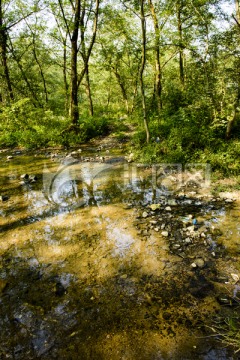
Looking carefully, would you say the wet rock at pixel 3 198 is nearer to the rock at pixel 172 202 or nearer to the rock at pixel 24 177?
the rock at pixel 24 177

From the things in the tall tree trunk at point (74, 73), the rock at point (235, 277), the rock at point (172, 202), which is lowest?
the rock at point (235, 277)

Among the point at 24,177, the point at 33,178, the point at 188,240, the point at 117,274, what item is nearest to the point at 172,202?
the point at 188,240

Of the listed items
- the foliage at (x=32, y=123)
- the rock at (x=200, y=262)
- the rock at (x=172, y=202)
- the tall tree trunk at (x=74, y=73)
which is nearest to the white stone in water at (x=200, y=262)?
the rock at (x=200, y=262)

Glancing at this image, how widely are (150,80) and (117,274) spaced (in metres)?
20.3

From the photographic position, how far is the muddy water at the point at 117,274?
2.67 meters

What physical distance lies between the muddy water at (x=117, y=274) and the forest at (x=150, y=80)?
311 centimetres

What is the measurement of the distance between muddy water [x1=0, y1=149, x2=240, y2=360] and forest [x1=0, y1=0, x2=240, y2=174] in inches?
122

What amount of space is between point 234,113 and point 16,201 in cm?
703

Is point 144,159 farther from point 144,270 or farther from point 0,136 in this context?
point 0,136

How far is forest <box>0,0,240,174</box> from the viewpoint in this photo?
8.10 m

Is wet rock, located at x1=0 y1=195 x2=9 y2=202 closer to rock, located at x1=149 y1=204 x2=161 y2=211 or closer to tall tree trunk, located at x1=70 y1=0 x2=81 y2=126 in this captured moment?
rock, located at x1=149 y1=204 x2=161 y2=211

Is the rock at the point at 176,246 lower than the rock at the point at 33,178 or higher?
lower

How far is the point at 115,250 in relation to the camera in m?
4.20

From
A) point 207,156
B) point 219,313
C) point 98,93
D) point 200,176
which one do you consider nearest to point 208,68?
point 207,156
